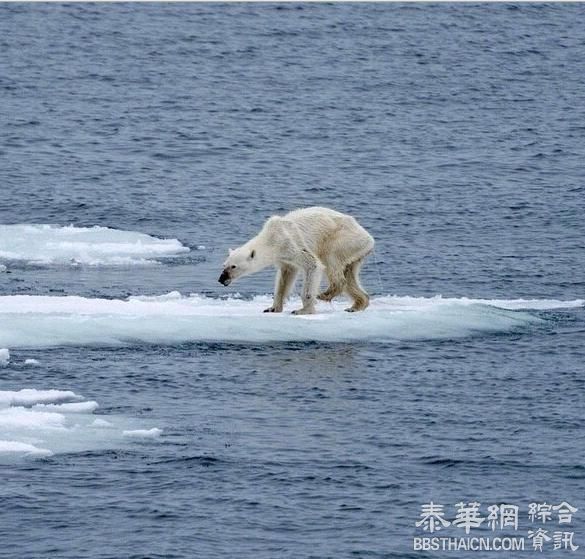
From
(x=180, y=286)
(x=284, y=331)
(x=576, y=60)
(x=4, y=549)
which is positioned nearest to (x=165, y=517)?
(x=4, y=549)

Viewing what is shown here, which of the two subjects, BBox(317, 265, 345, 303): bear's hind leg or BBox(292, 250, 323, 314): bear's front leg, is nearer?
BBox(292, 250, 323, 314): bear's front leg

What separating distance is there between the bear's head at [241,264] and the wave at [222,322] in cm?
51

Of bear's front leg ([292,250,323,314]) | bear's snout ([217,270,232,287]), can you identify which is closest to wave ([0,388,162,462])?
bear's snout ([217,270,232,287])

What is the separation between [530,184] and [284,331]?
18.9 metres

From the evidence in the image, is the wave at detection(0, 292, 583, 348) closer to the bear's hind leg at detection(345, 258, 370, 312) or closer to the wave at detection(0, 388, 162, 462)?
the bear's hind leg at detection(345, 258, 370, 312)

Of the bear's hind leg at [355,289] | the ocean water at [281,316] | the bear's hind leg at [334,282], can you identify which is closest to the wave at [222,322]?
the ocean water at [281,316]

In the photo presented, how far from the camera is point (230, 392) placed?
20922 mm

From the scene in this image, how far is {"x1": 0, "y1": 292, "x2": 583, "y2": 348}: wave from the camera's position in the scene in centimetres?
2281

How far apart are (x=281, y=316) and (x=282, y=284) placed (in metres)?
0.63

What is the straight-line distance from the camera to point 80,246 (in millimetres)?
31438

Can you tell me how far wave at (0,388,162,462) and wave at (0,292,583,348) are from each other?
2.49 metres

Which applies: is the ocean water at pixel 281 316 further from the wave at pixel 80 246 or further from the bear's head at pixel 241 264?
the bear's head at pixel 241 264

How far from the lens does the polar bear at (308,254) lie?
23.5 meters

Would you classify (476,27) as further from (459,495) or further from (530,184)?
(459,495)
